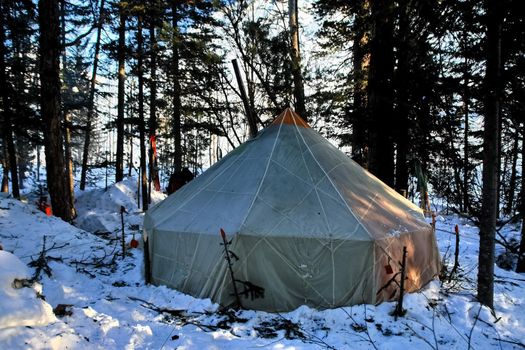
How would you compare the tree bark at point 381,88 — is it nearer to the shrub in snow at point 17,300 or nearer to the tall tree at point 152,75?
the shrub in snow at point 17,300

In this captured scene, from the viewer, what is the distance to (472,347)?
4.29 metres

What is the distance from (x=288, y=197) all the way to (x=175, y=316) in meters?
2.74

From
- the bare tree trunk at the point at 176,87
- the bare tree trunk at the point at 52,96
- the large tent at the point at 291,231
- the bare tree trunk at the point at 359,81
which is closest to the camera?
the large tent at the point at 291,231

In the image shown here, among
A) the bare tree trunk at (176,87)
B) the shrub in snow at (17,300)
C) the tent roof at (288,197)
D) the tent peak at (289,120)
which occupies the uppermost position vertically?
the bare tree trunk at (176,87)

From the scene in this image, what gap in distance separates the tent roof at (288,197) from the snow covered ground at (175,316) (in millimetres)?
1225

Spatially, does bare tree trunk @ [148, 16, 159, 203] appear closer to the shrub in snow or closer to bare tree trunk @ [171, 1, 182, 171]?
bare tree trunk @ [171, 1, 182, 171]

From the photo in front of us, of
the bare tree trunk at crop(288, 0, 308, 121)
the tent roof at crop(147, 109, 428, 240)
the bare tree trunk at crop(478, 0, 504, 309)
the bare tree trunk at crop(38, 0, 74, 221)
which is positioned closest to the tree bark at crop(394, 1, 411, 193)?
the bare tree trunk at crop(478, 0, 504, 309)

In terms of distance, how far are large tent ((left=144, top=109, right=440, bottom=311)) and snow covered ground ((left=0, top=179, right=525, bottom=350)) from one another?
0.34 metres

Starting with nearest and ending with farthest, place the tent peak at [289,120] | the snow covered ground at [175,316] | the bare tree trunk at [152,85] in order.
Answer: the snow covered ground at [175,316]
the tent peak at [289,120]
the bare tree trunk at [152,85]

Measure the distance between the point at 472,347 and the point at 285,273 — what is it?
2.64 metres

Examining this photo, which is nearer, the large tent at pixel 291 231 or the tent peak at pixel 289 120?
the large tent at pixel 291 231

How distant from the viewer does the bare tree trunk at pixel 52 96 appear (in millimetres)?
8570

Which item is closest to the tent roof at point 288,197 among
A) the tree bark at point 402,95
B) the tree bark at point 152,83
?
the tree bark at point 402,95

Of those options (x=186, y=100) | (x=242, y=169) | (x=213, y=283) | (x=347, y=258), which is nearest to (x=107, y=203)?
(x=186, y=100)
